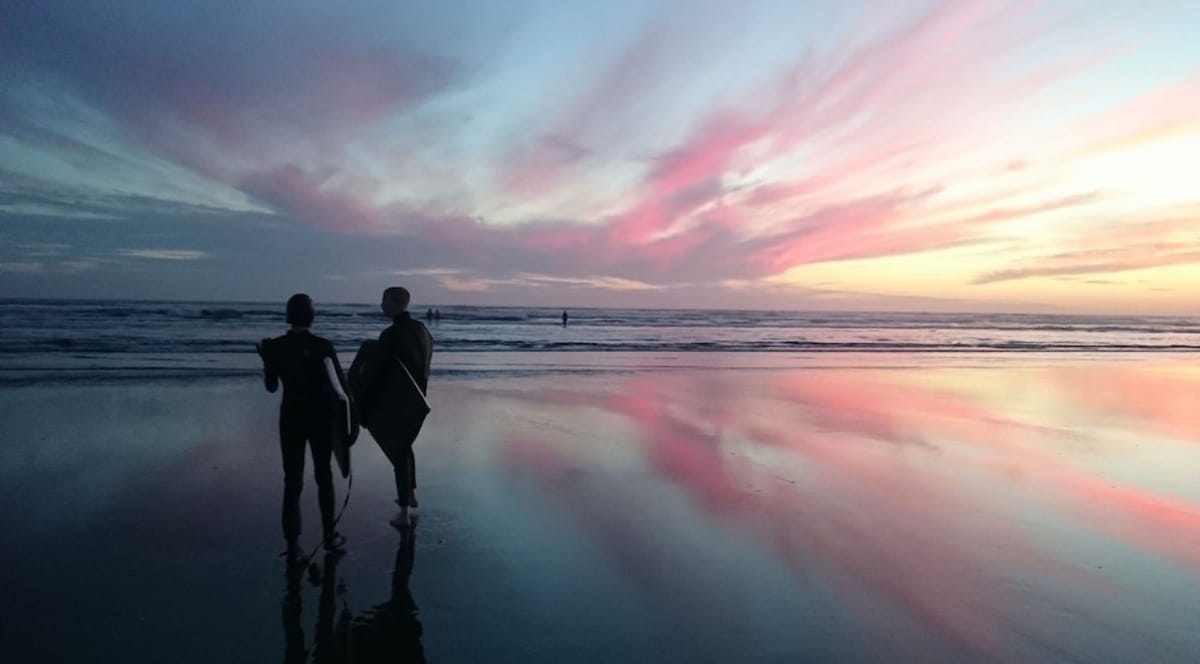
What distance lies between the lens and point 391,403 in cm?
552

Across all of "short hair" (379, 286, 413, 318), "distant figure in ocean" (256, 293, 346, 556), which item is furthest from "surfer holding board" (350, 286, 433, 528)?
"distant figure in ocean" (256, 293, 346, 556)

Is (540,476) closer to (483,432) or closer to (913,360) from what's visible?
(483,432)

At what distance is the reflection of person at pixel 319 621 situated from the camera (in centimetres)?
366

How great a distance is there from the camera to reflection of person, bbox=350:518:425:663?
3684mm

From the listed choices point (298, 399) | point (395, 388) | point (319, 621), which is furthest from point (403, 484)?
point (319, 621)

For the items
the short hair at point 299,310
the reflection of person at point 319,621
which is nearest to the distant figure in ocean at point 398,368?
the short hair at point 299,310

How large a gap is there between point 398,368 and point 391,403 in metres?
0.28

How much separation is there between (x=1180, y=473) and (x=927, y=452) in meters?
2.75

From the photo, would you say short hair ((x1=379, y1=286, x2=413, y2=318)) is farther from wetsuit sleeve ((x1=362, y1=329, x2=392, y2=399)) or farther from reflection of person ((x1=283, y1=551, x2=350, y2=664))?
reflection of person ((x1=283, y1=551, x2=350, y2=664))

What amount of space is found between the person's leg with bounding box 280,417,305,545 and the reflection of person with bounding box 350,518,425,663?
84 centimetres

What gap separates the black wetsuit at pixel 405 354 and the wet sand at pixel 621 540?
432 millimetres

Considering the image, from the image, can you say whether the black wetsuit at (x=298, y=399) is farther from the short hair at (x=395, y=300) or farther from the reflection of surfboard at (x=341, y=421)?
the short hair at (x=395, y=300)

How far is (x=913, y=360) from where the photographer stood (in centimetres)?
2520

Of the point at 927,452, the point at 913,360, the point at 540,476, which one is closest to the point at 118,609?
the point at 540,476
